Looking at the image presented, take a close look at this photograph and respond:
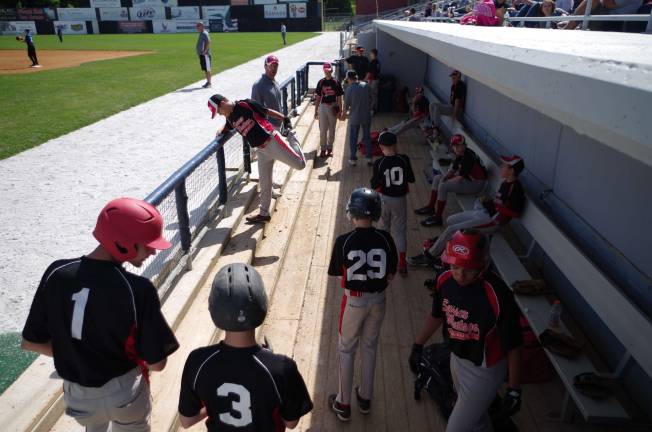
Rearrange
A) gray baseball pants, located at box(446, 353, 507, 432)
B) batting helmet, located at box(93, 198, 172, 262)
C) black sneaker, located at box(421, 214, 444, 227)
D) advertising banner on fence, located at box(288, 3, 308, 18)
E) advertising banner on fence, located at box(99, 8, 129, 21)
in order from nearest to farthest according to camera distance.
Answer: batting helmet, located at box(93, 198, 172, 262) → gray baseball pants, located at box(446, 353, 507, 432) → black sneaker, located at box(421, 214, 444, 227) → advertising banner on fence, located at box(288, 3, 308, 18) → advertising banner on fence, located at box(99, 8, 129, 21)

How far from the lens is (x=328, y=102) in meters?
9.23

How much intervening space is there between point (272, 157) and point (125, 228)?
13.2 feet

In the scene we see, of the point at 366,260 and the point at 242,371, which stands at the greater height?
the point at 242,371

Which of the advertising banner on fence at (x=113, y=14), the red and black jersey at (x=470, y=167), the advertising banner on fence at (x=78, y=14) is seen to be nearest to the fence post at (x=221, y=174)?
the red and black jersey at (x=470, y=167)

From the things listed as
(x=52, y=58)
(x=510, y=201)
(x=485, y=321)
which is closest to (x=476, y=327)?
(x=485, y=321)

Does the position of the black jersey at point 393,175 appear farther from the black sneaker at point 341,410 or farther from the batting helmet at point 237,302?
the batting helmet at point 237,302

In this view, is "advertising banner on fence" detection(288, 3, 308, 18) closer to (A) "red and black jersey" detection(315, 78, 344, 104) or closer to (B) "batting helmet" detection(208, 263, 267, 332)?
(A) "red and black jersey" detection(315, 78, 344, 104)

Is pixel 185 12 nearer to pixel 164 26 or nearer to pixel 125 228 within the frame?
pixel 164 26

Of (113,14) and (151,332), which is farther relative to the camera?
(113,14)

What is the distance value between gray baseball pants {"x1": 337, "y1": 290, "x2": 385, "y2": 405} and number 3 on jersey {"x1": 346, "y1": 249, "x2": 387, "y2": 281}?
0.14 m

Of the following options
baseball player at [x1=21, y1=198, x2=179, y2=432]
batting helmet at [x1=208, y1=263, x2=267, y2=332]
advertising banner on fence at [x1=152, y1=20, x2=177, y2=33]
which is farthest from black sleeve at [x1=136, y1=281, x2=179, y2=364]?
advertising banner on fence at [x1=152, y1=20, x2=177, y2=33]

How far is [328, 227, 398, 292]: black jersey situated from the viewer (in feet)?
10.1

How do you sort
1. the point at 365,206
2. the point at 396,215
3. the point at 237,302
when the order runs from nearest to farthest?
the point at 237,302 < the point at 365,206 < the point at 396,215

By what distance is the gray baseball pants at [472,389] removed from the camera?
263 cm
